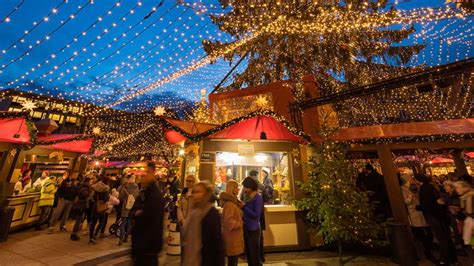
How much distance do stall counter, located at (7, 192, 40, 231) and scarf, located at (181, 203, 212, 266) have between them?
324 inches

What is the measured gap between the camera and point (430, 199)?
16.9 feet

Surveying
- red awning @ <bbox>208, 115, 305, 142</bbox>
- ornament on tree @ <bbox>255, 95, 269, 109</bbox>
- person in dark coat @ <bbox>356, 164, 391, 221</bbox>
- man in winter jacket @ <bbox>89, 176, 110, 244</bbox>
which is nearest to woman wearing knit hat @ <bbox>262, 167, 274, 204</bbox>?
red awning @ <bbox>208, 115, 305, 142</bbox>

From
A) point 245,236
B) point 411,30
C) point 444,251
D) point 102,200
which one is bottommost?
point 444,251

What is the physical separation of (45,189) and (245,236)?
334 inches

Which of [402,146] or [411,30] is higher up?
[411,30]

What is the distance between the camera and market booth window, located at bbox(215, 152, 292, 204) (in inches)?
279

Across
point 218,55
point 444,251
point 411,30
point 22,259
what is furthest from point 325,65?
point 22,259

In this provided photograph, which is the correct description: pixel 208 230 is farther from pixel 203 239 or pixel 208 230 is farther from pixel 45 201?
pixel 45 201

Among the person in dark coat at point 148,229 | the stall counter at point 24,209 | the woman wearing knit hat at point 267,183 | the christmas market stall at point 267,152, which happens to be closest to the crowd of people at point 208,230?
the person in dark coat at point 148,229

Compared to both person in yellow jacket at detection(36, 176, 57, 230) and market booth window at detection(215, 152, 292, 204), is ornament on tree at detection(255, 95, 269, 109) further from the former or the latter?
person in yellow jacket at detection(36, 176, 57, 230)

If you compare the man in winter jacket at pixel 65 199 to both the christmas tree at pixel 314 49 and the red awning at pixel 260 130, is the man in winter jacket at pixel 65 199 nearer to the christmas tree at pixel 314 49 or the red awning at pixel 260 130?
the red awning at pixel 260 130

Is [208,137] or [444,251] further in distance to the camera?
[208,137]

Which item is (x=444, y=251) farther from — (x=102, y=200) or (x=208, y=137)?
(x=102, y=200)

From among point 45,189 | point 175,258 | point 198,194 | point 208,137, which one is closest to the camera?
point 198,194
